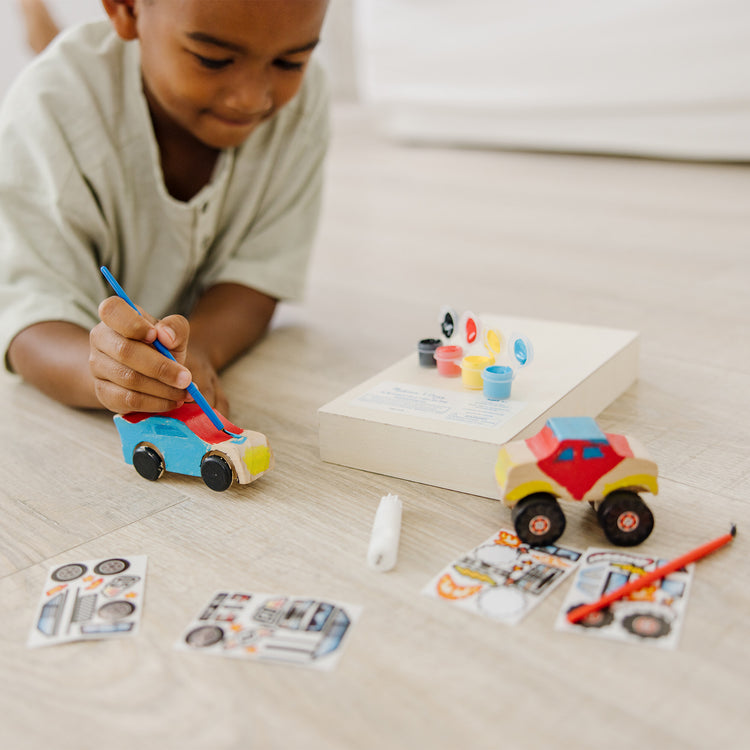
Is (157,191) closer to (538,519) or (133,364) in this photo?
(133,364)

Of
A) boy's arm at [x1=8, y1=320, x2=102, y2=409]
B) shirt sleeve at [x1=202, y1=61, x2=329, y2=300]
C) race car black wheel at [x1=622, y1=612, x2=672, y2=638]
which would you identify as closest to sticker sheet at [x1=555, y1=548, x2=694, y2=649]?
race car black wheel at [x1=622, y1=612, x2=672, y2=638]

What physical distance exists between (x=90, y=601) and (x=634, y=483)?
39cm

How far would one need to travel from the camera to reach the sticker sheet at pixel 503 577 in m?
0.60

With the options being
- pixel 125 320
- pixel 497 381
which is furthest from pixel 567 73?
pixel 125 320

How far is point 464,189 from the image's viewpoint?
2.23 meters

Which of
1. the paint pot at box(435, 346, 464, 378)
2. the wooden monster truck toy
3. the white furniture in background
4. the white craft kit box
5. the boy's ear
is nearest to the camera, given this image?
the wooden monster truck toy

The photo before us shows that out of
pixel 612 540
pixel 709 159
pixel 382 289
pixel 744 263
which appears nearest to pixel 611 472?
pixel 612 540

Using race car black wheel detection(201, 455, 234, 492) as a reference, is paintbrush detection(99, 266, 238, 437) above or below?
above

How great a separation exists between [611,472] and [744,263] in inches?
36.4

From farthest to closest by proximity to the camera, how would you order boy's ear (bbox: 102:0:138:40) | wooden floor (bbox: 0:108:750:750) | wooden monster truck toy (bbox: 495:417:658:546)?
1. boy's ear (bbox: 102:0:138:40)
2. wooden monster truck toy (bbox: 495:417:658:546)
3. wooden floor (bbox: 0:108:750:750)

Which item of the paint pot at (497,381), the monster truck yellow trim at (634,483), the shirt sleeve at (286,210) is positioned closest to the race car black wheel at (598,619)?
the monster truck yellow trim at (634,483)

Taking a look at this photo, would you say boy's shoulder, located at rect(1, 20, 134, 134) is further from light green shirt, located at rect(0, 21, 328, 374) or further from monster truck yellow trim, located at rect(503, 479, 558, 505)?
monster truck yellow trim, located at rect(503, 479, 558, 505)

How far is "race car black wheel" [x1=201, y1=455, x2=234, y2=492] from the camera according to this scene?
762mm

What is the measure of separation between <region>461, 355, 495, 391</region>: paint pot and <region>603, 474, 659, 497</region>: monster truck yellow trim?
0.20 m
